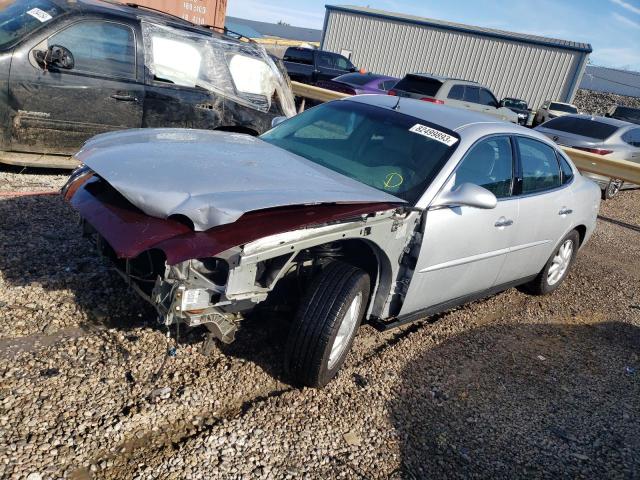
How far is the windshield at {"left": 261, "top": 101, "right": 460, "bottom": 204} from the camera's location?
3.66 m

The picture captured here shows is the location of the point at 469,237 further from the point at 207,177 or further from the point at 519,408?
the point at 207,177

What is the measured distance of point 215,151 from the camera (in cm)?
349

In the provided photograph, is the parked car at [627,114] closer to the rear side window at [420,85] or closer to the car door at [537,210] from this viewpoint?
the rear side window at [420,85]

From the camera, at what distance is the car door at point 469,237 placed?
3543 millimetres

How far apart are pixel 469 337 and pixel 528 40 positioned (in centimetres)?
2943

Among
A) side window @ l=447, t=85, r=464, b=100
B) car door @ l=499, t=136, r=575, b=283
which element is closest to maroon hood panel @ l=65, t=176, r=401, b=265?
car door @ l=499, t=136, r=575, b=283

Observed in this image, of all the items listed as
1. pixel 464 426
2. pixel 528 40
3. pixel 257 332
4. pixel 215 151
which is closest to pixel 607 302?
pixel 464 426

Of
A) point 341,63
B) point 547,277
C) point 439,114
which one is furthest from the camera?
point 341,63

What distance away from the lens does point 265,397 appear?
3145 mm

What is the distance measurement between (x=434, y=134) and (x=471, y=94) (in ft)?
41.3

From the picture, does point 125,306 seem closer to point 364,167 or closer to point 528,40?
point 364,167

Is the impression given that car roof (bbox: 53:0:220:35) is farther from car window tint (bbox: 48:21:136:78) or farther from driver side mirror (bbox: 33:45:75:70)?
driver side mirror (bbox: 33:45:75:70)

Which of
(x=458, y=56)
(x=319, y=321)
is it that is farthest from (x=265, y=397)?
(x=458, y=56)

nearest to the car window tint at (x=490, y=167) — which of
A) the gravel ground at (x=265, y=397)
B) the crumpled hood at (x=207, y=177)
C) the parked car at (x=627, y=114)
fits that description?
the crumpled hood at (x=207, y=177)
